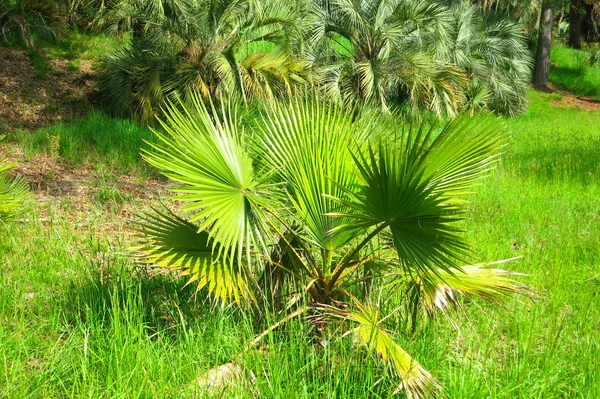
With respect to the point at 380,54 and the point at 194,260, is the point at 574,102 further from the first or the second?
the point at 194,260

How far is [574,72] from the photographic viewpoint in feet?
Result: 84.1

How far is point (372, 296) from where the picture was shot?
11.7 ft

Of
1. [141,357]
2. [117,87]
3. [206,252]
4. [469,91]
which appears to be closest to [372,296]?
[206,252]

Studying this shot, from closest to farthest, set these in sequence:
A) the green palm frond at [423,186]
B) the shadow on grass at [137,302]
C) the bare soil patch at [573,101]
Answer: the green palm frond at [423,186]
the shadow on grass at [137,302]
the bare soil patch at [573,101]

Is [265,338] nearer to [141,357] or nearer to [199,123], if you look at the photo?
[141,357]

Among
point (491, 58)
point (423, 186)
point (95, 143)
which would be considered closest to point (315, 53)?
point (95, 143)

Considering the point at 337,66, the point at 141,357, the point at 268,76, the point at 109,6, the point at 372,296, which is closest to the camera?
the point at 141,357

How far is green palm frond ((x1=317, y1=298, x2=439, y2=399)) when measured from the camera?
2.58 meters

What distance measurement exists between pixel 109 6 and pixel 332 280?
11358mm

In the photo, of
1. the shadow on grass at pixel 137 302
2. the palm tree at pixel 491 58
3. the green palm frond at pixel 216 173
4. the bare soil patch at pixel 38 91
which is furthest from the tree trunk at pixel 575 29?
the green palm frond at pixel 216 173

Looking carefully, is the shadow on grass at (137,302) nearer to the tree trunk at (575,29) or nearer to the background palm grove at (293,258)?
the background palm grove at (293,258)

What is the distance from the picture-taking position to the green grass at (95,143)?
861 cm

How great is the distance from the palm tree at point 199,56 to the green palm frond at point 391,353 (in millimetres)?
7738

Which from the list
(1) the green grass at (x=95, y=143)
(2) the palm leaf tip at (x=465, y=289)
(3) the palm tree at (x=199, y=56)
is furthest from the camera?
(3) the palm tree at (x=199, y=56)
